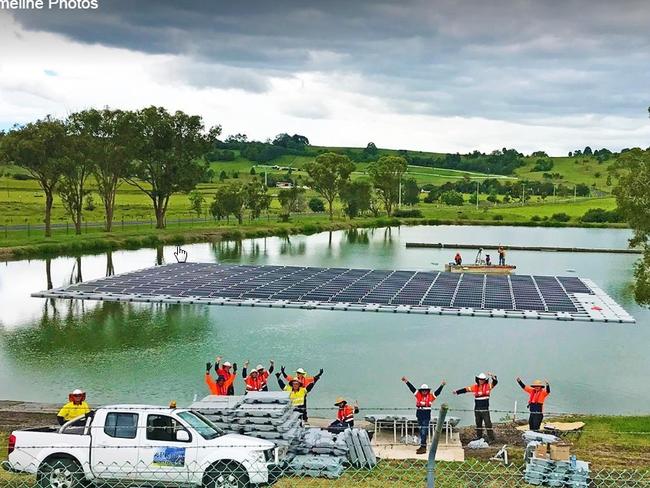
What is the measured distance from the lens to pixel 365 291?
4550 cm

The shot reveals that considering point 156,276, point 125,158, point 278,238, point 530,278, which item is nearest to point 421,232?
point 278,238

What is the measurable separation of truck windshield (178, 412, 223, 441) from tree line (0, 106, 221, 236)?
66.3 m

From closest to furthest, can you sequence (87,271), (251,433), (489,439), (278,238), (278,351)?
(251,433) → (489,439) → (278,351) → (87,271) → (278,238)

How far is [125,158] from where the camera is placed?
85188 mm

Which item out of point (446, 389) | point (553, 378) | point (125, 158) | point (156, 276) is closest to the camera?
point (446, 389)

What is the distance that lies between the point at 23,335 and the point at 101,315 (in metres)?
5.17

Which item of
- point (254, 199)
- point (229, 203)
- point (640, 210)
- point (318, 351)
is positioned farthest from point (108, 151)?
point (640, 210)

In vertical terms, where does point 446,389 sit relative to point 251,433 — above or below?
below

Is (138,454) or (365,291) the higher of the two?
(138,454)

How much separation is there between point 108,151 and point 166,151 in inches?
362

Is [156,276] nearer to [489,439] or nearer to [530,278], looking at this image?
[530,278]

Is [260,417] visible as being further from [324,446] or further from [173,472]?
[173,472]

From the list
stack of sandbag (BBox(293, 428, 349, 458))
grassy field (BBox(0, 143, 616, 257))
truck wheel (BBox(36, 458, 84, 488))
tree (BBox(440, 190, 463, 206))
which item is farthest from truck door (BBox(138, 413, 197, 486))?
tree (BBox(440, 190, 463, 206))

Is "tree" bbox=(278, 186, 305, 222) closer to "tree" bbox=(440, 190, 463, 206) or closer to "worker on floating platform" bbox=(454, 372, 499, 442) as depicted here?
"tree" bbox=(440, 190, 463, 206)
